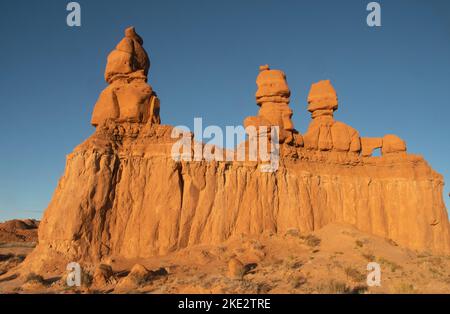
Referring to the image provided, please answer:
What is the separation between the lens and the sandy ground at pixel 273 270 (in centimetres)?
1772

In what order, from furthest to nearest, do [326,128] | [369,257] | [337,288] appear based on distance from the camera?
[326,128], [369,257], [337,288]

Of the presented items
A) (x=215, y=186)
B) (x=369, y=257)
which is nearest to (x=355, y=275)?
(x=369, y=257)

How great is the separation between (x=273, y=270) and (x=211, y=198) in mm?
7046

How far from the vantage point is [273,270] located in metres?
21.4

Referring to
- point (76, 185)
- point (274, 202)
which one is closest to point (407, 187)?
point (274, 202)

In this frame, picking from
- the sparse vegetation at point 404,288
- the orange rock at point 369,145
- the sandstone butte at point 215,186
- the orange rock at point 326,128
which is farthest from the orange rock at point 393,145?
the sparse vegetation at point 404,288

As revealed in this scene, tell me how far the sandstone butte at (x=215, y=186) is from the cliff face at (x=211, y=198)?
0.07 metres

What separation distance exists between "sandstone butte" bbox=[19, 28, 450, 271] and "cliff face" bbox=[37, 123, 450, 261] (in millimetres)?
68

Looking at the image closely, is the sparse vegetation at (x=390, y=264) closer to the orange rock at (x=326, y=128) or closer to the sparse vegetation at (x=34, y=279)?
the orange rock at (x=326, y=128)

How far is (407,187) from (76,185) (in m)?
24.1

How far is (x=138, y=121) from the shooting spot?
26.4 meters

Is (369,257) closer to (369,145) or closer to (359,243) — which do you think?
(359,243)

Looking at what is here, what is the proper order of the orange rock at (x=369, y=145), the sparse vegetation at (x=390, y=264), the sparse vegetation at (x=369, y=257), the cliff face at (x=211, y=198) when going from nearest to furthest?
the sparse vegetation at (x=390, y=264)
the cliff face at (x=211, y=198)
the sparse vegetation at (x=369, y=257)
the orange rock at (x=369, y=145)
